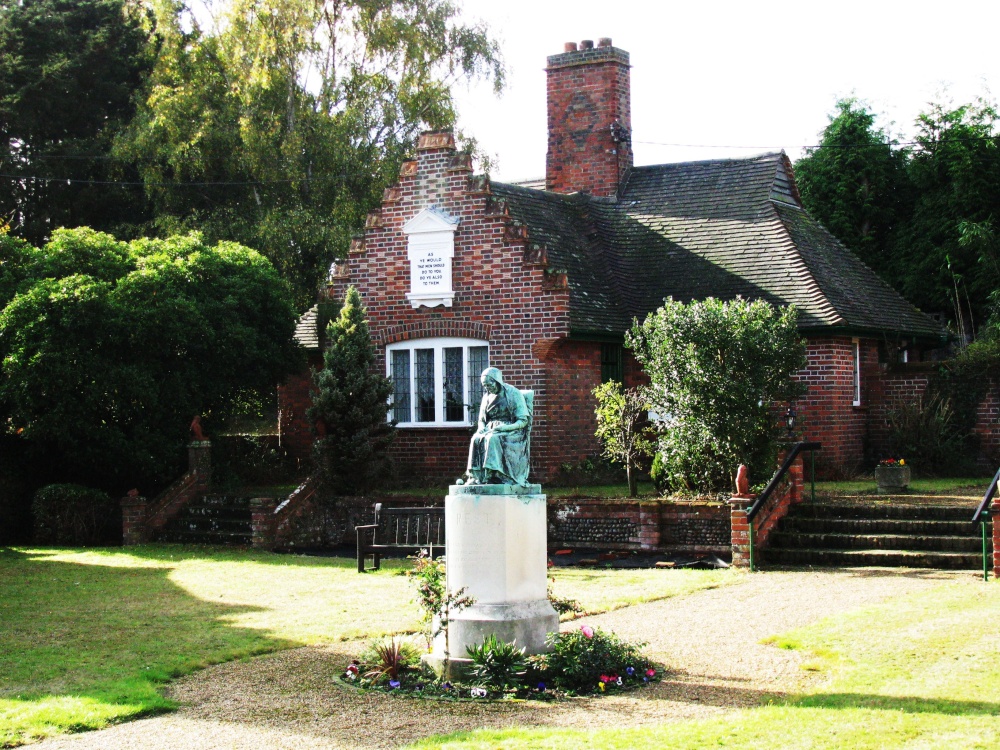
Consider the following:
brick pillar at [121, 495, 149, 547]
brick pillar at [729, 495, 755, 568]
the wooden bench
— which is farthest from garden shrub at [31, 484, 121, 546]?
brick pillar at [729, 495, 755, 568]

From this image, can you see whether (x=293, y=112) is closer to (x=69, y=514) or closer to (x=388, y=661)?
(x=69, y=514)

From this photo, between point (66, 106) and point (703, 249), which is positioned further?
point (66, 106)

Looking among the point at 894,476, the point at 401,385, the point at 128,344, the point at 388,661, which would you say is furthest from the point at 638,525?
the point at 128,344

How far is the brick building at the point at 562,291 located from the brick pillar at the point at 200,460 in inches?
142

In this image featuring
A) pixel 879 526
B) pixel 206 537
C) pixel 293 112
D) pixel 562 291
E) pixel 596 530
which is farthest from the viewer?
pixel 293 112

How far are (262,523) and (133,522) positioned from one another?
2.69 m

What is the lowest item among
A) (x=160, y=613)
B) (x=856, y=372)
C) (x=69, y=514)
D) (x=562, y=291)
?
(x=160, y=613)

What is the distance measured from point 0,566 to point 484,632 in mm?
11053

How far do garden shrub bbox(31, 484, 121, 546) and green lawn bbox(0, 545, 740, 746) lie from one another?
5.93ft

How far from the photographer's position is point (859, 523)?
16.8 metres

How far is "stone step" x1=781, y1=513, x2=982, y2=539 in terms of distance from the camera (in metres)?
16.2

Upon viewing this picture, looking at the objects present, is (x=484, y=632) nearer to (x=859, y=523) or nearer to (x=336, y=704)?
(x=336, y=704)

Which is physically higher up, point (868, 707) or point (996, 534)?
point (996, 534)

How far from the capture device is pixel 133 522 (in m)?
21.4
